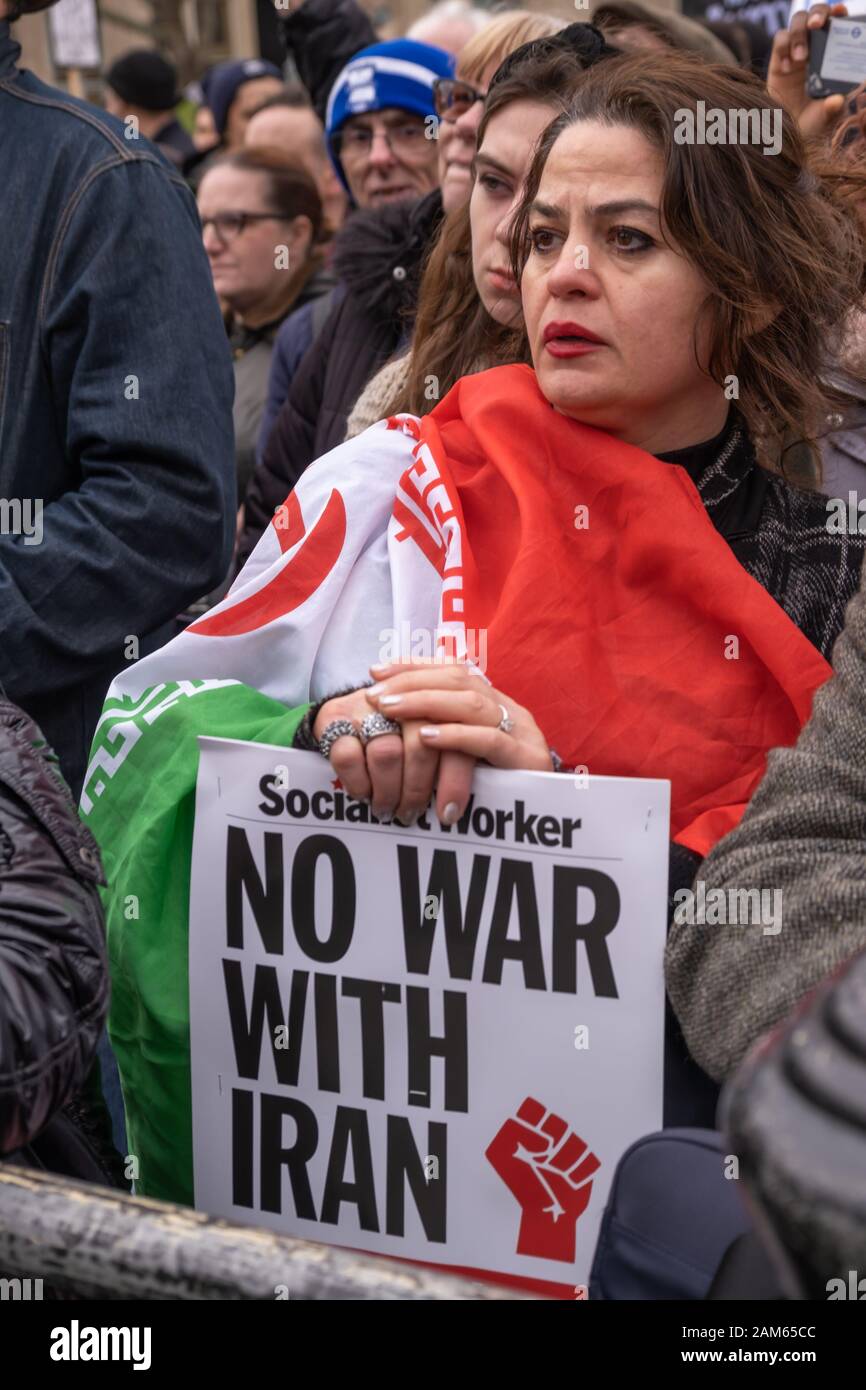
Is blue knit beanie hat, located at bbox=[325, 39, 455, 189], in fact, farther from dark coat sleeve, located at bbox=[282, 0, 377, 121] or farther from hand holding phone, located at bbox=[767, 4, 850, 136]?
hand holding phone, located at bbox=[767, 4, 850, 136]

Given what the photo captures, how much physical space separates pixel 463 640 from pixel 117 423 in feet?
2.57

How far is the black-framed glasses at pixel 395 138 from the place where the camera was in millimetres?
4449

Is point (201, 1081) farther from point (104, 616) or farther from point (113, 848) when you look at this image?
point (104, 616)

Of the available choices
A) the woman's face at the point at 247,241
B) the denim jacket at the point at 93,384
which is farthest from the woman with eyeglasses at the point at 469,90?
the woman's face at the point at 247,241

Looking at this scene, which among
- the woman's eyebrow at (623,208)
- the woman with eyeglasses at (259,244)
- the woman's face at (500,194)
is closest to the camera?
the woman's eyebrow at (623,208)

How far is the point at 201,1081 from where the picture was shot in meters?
1.97

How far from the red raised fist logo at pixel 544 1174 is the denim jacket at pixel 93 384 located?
112 cm

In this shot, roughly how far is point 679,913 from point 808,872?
17cm

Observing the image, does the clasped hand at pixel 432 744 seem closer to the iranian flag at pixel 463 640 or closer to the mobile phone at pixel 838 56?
the iranian flag at pixel 463 640

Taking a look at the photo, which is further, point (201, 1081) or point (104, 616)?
point (104, 616)

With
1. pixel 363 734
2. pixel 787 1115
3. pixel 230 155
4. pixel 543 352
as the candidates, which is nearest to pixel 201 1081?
pixel 363 734
